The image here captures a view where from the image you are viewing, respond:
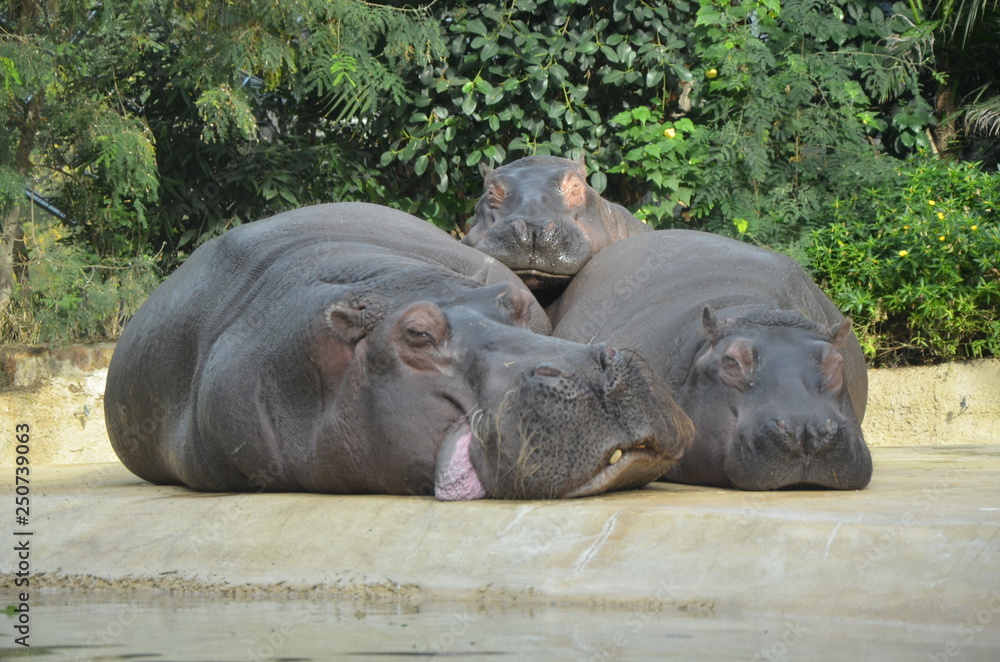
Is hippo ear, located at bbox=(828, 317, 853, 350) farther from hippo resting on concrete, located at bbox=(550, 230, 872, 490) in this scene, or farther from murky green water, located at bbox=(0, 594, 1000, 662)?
murky green water, located at bbox=(0, 594, 1000, 662)

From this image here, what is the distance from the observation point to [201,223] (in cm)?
991

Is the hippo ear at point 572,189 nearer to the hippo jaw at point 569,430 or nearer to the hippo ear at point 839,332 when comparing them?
the hippo ear at point 839,332

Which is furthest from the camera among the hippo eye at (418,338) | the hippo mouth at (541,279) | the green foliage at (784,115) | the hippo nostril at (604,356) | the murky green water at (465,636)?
the green foliage at (784,115)

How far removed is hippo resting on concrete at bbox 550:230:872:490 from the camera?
4.25 m

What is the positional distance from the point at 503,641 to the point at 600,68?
300 inches

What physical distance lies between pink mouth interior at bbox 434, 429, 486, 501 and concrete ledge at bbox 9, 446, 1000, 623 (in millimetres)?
113

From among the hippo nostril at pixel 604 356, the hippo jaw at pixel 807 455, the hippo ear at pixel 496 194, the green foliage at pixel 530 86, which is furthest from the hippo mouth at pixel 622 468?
the green foliage at pixel 530 86

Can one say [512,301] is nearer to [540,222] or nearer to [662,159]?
[540,222]

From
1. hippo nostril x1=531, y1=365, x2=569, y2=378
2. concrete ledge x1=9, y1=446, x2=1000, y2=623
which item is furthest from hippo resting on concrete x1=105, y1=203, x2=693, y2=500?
concrete ledge x1=9, y1=446, x2=1000, y2=623

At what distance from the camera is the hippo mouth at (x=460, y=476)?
381 cm

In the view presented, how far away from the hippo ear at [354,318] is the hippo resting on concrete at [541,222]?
6.55 feet

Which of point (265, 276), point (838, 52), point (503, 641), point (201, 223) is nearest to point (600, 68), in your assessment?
point (838, 52)

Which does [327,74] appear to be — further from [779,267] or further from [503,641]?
[503,641]

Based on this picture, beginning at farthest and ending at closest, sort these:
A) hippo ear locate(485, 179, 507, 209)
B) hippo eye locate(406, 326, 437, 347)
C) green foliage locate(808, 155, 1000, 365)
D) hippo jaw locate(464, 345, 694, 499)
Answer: green foliage locate(808, 155, 1000, 365) → hippo ear locate(485, 179, 507, 209) → hippo eye locate(406, 326, 437, 347) → hippo jaw locate(464, 345, 694, 499)
